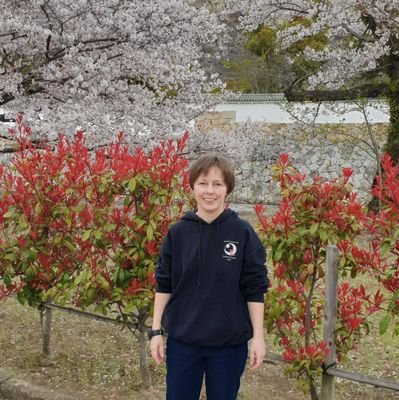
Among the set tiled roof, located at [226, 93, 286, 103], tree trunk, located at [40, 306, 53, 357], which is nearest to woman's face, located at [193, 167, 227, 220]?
tree trunk, located at [40, 306, 53, 357]

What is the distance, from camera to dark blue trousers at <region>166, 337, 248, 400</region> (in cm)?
229

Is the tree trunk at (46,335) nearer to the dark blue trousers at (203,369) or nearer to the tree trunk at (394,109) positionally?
the dark blue trousers at (203,369)

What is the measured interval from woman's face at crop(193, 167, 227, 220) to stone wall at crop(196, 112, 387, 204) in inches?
466

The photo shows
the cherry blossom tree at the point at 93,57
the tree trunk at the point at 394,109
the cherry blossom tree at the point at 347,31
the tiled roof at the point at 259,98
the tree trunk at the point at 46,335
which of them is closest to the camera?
the tree trunk at the point at 46,335

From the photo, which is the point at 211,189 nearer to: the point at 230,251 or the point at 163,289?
the point at 230,251

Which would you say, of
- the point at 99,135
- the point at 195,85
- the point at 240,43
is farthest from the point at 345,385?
the point at 240,43

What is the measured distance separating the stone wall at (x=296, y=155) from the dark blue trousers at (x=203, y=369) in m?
11.8

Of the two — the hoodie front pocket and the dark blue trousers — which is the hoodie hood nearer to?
the hoodie front pocket

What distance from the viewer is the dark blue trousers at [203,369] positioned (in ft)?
7.50

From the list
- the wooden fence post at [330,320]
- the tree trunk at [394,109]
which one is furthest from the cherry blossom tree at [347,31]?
the wooden fence post at [330,320]

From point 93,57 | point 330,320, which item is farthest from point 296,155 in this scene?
point 330,320

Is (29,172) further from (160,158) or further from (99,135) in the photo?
(99,135)

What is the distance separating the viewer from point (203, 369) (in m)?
2.36

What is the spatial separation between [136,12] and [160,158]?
13.6 feet
